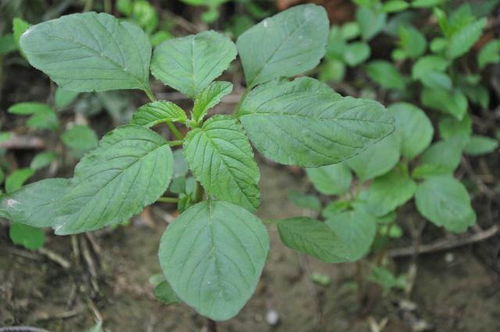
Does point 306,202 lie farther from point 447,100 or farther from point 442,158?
point 447,100

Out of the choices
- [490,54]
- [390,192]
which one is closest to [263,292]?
[390,192]

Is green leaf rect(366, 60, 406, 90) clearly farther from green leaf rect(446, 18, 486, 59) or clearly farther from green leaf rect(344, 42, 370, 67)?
green leaf rect(446, 18, 486, 59)

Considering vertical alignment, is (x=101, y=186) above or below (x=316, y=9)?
below

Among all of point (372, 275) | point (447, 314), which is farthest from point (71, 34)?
point (447, 314)

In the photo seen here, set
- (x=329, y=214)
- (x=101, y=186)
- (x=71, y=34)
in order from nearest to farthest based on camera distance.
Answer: (x=101, y=186)
(x=71, y=34)
(x=329, y=214)

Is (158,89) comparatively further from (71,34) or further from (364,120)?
(364,120)

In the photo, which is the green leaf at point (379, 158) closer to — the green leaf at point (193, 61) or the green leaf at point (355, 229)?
the green leaf at point (355, 229)

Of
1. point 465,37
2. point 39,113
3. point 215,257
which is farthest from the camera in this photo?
point 465,37
